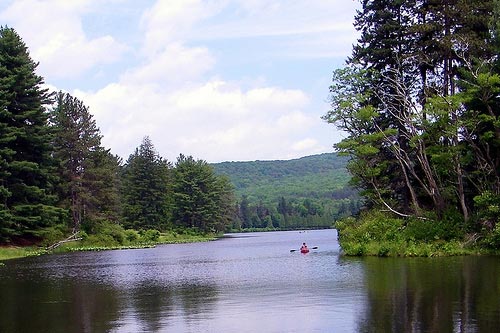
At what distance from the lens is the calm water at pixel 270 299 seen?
17.1 metres

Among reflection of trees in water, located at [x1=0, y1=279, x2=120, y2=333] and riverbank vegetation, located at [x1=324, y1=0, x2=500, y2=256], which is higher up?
riverbank vegetation, located at [x1=324, y1=0, x2=500, y2=256]

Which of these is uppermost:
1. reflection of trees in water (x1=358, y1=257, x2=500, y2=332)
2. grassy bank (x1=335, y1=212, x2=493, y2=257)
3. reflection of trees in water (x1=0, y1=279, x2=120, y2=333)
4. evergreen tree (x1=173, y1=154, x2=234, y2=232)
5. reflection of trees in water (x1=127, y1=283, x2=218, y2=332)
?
evergreen tree (x1=173, y1=154, x2=234, y2=232)

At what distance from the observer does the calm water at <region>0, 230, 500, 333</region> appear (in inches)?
675

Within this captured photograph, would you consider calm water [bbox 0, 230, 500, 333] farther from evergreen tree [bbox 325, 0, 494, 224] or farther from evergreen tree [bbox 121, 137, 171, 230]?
evergreen tree [bbox 121, 137, 171, 230]

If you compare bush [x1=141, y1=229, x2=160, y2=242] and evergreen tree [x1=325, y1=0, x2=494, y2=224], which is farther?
bush [x1=141, y1=229, x2=160, y2=242]

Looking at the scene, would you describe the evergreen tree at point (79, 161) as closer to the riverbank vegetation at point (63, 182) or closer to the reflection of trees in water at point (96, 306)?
the riverbank vegetation at point (63, 182)

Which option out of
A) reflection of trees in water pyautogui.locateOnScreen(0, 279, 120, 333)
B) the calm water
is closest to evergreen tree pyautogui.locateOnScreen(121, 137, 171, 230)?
the calm water

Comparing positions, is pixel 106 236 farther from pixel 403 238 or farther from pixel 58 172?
pixel 403 238

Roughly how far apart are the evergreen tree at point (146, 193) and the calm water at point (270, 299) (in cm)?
6562

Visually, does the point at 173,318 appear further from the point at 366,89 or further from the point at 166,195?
the point at 166,195

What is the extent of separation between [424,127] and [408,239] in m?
7.40

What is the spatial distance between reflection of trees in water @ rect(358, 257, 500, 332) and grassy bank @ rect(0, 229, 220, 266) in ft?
119

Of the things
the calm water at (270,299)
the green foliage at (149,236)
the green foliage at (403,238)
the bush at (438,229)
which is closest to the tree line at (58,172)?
the green foliage at (149,236)

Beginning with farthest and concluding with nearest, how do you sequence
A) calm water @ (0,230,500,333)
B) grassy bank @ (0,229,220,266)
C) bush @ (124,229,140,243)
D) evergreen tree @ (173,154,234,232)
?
evergreen tree @ (173,154,234,232) < bush @ (124,229,140,243) < grassy bank @ (0,229,220,266) < calm water @ (0,230,500,333)
